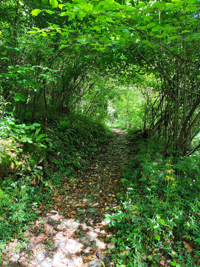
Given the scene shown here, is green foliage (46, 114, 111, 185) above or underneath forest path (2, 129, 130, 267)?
above

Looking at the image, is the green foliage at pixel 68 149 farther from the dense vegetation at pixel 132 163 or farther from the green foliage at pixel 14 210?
the green foliage at pixel 14 210

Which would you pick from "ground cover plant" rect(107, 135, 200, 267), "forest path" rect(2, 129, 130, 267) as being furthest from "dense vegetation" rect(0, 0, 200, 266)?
"forest path" rect(2, 129, 130, 267)

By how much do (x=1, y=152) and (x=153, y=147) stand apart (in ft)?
18.2

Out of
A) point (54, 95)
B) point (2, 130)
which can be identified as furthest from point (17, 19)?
point (2, 130)

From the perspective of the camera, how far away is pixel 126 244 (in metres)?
2.82

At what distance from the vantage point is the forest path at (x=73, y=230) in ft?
8.54

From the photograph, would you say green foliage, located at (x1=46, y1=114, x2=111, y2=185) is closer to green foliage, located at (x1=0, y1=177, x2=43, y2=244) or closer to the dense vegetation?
the dense vegetation

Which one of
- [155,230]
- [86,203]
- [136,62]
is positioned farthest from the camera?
[136,62]

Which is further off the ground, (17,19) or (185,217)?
(17,19)

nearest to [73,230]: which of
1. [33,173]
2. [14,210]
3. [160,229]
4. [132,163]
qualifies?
[14,210]

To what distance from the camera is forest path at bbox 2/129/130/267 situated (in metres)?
2.60

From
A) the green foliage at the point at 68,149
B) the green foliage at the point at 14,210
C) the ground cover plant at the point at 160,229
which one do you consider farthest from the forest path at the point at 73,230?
the green foliage at the point at 68,149

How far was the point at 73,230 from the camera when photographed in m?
3.25

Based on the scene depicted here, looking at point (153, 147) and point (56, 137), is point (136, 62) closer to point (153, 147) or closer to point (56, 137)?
point (153, 147)
